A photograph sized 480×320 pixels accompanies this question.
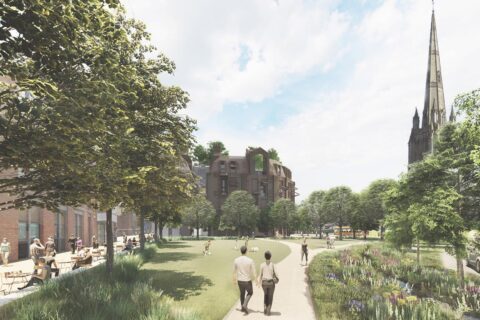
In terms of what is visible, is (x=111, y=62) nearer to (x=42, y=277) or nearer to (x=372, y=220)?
(x=42, y=277)

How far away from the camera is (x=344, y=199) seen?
63.2 m

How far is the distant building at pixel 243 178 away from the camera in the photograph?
264ft

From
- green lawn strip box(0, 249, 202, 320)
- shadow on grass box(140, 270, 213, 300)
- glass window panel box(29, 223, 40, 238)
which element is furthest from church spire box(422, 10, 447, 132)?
green lawn strip box(0, 249, 202, 320)

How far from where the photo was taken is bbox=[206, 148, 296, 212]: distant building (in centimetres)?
8044

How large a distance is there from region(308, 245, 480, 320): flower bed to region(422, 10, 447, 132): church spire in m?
58.5

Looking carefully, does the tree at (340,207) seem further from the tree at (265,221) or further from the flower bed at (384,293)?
the flower bed at (384,293)

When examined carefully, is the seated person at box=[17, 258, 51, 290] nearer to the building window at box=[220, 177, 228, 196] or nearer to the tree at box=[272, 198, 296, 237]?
the tree at box=[272, 198, 296, 237]

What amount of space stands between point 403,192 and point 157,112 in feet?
43.0

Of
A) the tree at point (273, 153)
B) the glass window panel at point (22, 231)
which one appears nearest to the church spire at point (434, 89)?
the tree at point (273, 153)

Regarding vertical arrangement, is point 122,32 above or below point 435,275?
above

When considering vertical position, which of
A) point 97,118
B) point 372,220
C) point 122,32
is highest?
point 122,32

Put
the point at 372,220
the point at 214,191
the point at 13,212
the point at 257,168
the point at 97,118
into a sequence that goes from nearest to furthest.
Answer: the point at 97,118 → the point at 13,212 → the point at 372,220 → the point at 214,191 → the point at 257,168

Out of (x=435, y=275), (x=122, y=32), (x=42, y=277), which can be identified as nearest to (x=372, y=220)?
(x=435, y=275)

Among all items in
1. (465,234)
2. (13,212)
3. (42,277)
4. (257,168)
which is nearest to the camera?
(42,277)
